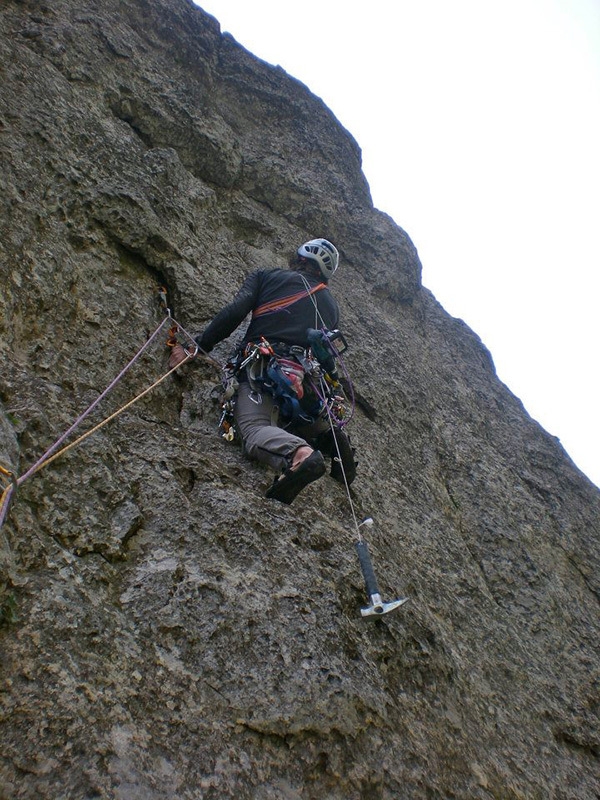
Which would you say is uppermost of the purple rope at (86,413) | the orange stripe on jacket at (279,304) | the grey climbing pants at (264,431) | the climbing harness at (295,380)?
the orange stripe on jacket at (279,304)

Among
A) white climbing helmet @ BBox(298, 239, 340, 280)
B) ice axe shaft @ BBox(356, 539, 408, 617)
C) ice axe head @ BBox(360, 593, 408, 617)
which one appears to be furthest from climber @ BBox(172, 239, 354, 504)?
ice axe head @ BBox(360, 593, 408, 617)

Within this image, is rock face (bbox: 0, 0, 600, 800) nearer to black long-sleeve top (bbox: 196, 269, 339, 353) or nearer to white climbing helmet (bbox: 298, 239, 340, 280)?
black long-sleeve top (bbox: 196, 269, 339, 353)

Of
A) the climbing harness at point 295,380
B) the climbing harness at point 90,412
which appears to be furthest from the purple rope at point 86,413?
the climbing harness at point 295,380

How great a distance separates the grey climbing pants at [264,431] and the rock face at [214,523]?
214mm

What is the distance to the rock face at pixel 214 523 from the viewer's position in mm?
2689

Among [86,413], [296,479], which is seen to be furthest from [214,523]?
[86,413]

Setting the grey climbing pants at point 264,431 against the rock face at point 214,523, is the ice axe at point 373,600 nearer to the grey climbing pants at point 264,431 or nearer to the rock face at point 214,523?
the rock face at point 214,523

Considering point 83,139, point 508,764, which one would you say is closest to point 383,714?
point 508,764

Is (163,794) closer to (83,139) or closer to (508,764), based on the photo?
(508,764)

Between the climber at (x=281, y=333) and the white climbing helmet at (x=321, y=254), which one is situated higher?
the white climbing helmet at (x=321, y=254)

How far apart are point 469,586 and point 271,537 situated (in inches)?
85.4

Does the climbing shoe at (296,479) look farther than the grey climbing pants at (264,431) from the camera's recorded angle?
No

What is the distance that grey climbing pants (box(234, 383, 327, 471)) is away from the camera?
13.5ft

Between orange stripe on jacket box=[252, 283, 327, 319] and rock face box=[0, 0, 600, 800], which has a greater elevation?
orange stripe on jacket box=[252, 283, 327, 319]
